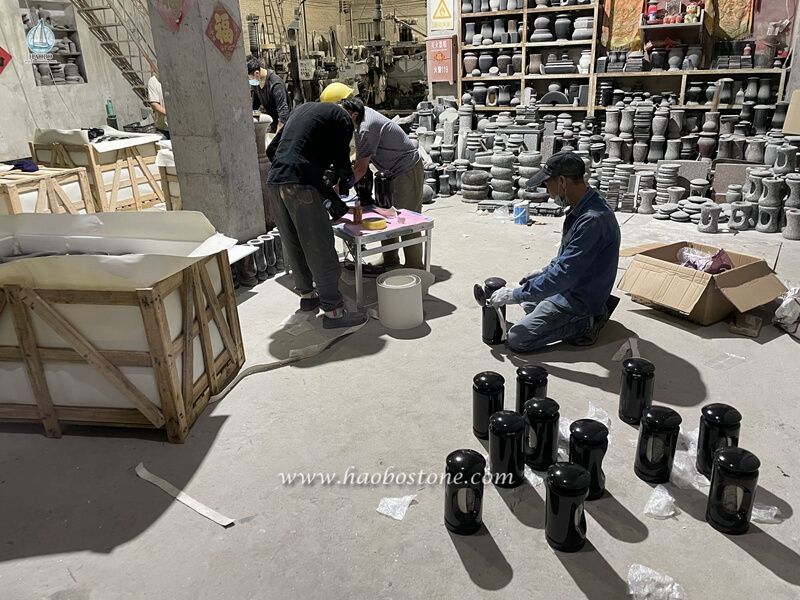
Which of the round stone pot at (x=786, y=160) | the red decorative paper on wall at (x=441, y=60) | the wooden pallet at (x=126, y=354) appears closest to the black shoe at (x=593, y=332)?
the wooden pallet at (x=126, y=354)

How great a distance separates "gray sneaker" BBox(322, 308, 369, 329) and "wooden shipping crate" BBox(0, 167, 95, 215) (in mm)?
3875

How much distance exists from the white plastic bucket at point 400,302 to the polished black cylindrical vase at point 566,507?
7.04 ft

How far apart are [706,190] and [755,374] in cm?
453

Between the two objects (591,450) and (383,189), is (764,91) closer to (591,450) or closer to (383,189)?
(383,189)

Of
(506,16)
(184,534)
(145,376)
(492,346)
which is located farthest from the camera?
(506,16)

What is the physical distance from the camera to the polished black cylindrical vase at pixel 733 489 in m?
2.37

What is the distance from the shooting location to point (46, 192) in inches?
267

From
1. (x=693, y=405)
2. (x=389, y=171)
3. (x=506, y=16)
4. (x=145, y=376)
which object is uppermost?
(x=506, y=16)

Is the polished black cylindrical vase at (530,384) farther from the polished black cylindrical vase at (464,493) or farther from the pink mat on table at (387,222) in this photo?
the pink mat on table at (387,222)

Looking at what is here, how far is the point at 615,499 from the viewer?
8.78 ft

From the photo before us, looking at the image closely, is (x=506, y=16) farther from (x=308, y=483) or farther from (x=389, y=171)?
(x=308, y=483)

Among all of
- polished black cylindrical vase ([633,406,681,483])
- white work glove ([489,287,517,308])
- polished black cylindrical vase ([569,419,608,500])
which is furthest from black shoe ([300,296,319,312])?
polished black cylindrical vase ([633,406,681,483])

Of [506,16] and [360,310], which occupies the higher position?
[506,16]

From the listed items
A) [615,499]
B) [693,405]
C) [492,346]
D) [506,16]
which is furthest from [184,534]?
[506,16]
